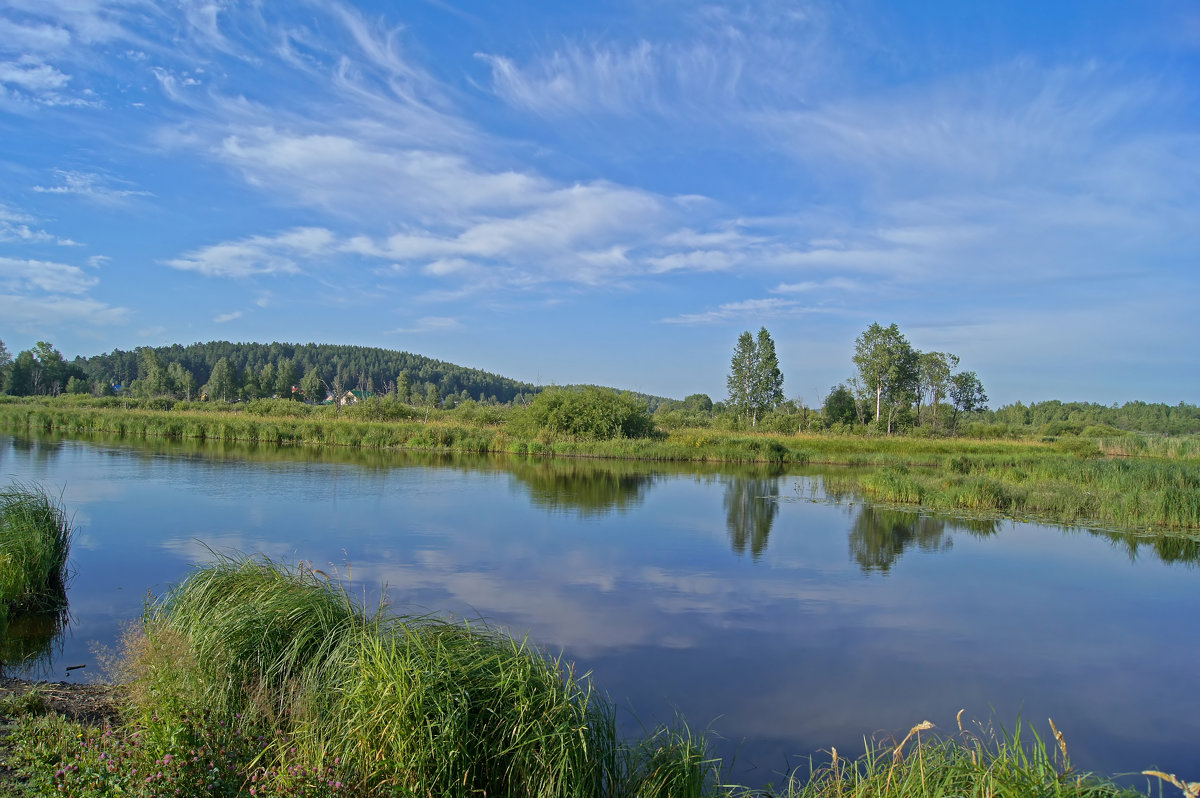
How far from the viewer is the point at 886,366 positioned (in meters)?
55.7

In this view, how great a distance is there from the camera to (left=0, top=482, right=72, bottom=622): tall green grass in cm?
805

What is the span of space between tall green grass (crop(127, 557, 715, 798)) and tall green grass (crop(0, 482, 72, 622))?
3559mm

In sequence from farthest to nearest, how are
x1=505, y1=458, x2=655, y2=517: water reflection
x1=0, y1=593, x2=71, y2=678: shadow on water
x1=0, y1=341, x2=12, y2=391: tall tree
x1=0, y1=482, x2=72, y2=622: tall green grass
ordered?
x1=0, y1=341, x2=12, y2=391: tall tree → x1=505, y1=458, x2=655, y2=517: water reflection → x1=0, y1=482, x2=72, y2=622: tall green grass → x1=0, y1=593, x2=71, y2=678: shadow on water

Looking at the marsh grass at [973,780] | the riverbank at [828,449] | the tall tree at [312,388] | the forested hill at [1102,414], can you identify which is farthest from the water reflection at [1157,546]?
the tall tree at [312,388]

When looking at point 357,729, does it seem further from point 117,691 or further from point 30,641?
point 30,641

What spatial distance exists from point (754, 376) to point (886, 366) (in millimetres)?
9972

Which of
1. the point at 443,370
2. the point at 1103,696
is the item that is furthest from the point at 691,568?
the point at 443,370

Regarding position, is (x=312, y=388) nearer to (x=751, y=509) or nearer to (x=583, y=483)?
(x=583, y=483)

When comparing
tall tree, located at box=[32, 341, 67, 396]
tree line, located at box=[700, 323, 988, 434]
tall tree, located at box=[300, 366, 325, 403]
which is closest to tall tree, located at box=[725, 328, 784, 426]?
tree line, located at box=[700, 323, 988, 434]

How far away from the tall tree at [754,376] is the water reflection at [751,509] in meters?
28.9

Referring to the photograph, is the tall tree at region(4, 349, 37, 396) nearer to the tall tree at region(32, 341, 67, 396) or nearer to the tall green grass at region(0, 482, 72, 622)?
the tall tree at region(32, 341, 67, 396)

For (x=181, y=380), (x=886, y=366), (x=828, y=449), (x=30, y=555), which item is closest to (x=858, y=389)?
(x=886, y=366)

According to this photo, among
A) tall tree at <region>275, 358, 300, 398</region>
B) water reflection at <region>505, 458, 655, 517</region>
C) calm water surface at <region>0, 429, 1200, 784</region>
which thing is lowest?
calm water surface at <region>0, 429, 1200, 784</region>

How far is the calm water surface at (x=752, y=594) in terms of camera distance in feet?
23.0
